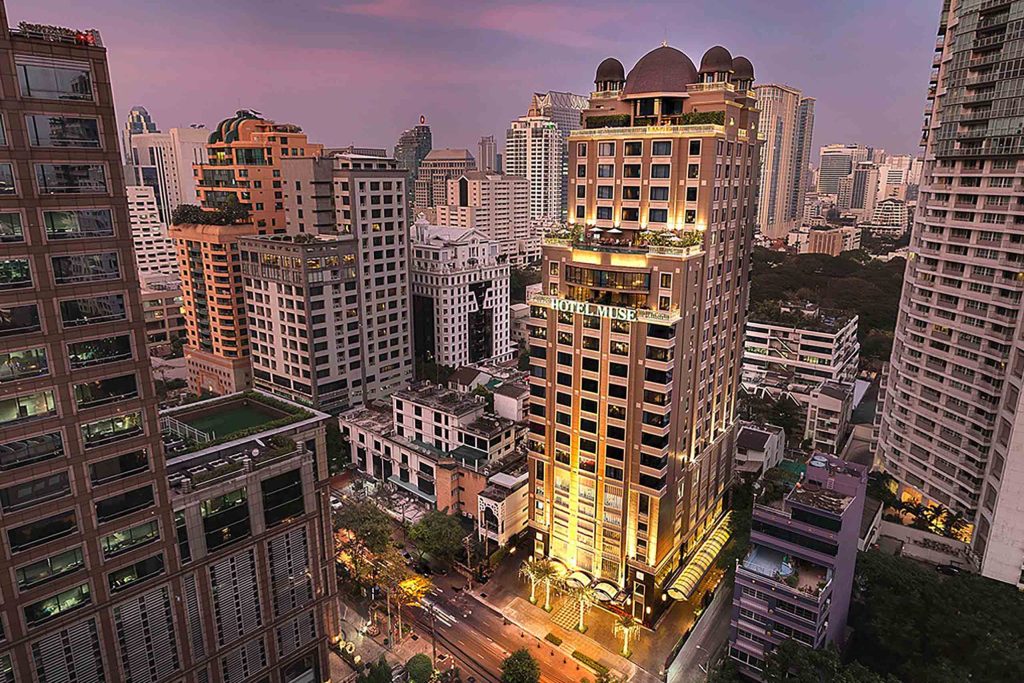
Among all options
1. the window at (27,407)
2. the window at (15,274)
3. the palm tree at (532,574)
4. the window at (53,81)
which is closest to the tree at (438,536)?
the palm tree at (532,574)

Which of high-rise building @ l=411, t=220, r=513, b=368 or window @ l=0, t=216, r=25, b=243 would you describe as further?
high-rise building @ l=411, t=220, r=513, b=368

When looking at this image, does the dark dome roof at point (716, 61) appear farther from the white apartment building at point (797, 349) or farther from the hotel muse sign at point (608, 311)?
the white apartment building at point (797, 349)

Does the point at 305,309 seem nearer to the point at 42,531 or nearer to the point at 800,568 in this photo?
the point at 42,531

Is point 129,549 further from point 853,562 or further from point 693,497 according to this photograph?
point 853,562

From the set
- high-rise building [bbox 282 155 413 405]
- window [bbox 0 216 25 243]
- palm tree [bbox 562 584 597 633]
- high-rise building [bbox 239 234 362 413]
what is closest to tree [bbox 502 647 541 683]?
palm tree [bbox 562 584 597 633]

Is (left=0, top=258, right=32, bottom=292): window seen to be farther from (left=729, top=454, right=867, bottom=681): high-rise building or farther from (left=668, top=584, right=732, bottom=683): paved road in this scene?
(left=668, top=584, right=732, bottom=683): paved road

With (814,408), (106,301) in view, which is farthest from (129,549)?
(814,408)

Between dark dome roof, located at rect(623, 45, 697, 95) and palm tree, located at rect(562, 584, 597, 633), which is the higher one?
dark dome roof, located at rect(623, 45, 697, 95)
